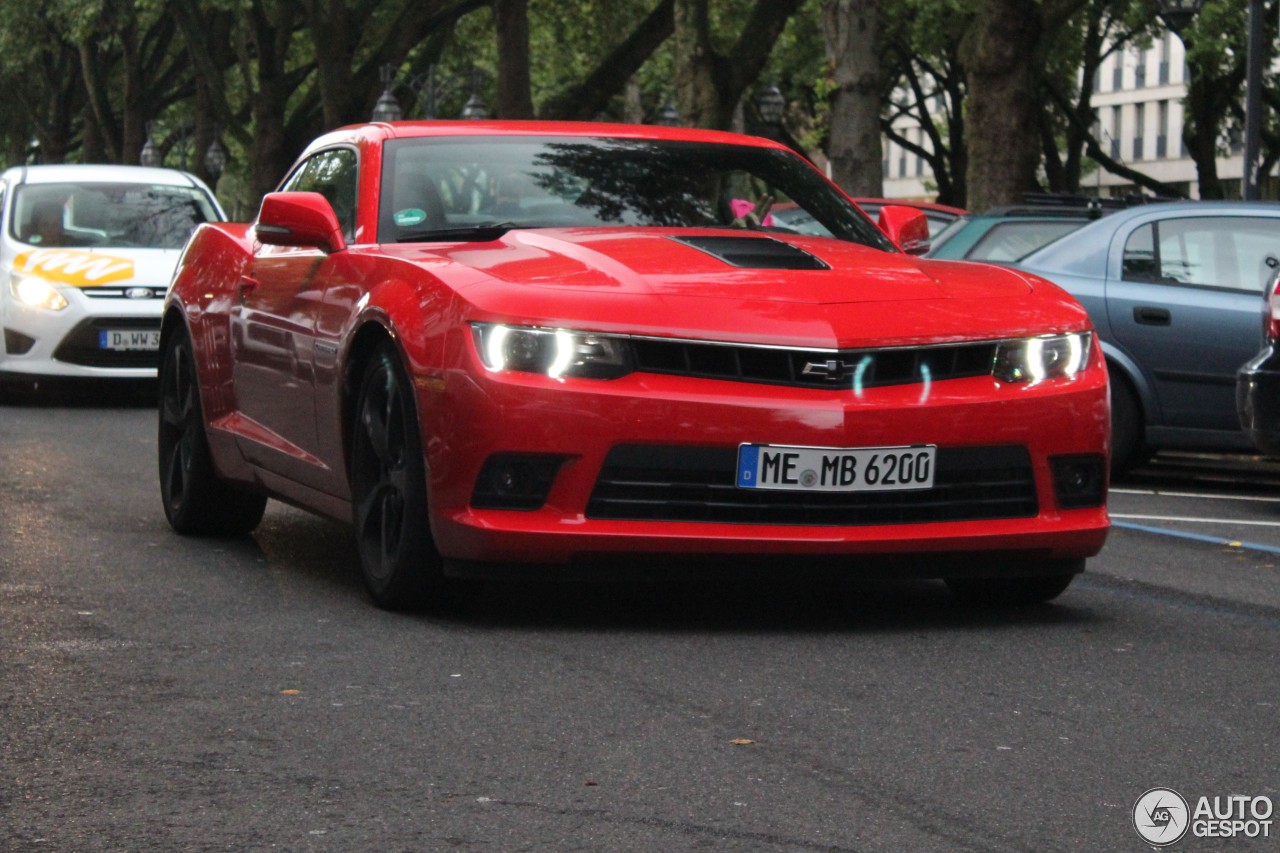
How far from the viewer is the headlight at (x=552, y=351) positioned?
6.14 metres

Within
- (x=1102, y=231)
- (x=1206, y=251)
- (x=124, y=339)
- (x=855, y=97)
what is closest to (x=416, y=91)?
(x=855, y=97)

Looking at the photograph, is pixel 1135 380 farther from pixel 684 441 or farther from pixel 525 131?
pixel 684 441

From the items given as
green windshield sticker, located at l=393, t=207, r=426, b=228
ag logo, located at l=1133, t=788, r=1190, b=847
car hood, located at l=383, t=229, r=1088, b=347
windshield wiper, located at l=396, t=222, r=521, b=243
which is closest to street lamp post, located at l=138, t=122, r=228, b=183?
green windshield sticker, located at l=393, t=207, r=426, b=228

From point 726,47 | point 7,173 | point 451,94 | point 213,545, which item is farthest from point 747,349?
point 451,94

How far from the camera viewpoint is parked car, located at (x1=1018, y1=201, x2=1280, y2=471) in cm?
1157

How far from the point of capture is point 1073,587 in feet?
24.9

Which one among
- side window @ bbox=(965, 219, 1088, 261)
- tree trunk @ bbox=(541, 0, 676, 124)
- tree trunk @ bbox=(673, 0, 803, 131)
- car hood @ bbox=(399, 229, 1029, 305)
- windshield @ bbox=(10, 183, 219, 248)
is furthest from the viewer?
tree trunk @ bbox=(541, 0, 676, 124)

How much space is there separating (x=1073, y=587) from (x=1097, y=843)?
3583 millimetres

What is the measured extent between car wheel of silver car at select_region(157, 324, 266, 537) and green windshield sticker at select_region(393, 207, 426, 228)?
1.73m

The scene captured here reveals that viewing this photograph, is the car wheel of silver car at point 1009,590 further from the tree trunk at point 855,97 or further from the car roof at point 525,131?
the tree trunk at point 855,97

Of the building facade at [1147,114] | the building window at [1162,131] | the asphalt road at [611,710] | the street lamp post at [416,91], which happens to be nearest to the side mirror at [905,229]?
the asphalt road at [611,710]

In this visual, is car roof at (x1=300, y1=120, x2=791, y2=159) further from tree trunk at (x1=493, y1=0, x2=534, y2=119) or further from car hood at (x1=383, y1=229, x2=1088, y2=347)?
tree trunk at (x1=493, y1=0, x2=534, y2=119)

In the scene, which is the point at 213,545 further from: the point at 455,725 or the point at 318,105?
the point at 318,105

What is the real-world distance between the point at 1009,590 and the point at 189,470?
3240 mm
